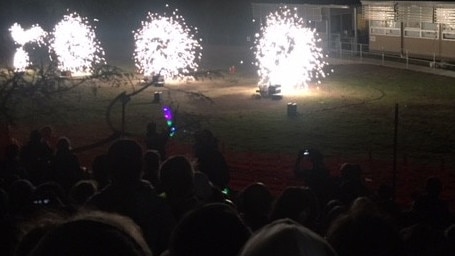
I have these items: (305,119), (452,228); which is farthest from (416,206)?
(305,119)

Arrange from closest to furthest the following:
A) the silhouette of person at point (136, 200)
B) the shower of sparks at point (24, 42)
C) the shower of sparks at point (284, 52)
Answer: the silhouette of person at point (136, 200) → the shower of sparks at point (24, 42) → the shower of sparks at point (284, 52)

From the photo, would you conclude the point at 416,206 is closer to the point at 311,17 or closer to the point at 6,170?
the point at 6,170

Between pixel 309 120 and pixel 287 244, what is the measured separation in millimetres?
21728

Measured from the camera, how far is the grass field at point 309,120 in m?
17.0

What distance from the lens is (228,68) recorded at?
39.7 m

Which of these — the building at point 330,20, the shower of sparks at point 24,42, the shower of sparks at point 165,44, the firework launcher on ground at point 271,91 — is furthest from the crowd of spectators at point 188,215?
the building at point 330,20

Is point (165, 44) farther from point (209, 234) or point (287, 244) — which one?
point (287, 244)

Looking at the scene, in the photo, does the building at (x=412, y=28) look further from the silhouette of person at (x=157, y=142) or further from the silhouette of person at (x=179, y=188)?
the silhouette of person at (x=179, y=188)

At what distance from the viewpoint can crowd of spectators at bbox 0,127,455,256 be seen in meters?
2.21

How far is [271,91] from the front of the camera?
96.2 ft

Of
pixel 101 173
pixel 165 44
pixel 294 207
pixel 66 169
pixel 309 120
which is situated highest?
pixel 294 207

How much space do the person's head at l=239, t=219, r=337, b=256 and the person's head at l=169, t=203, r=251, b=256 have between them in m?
0.34

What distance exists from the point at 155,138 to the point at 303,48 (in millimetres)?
19056

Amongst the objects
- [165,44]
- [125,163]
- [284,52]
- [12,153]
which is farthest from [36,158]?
[284,52]
